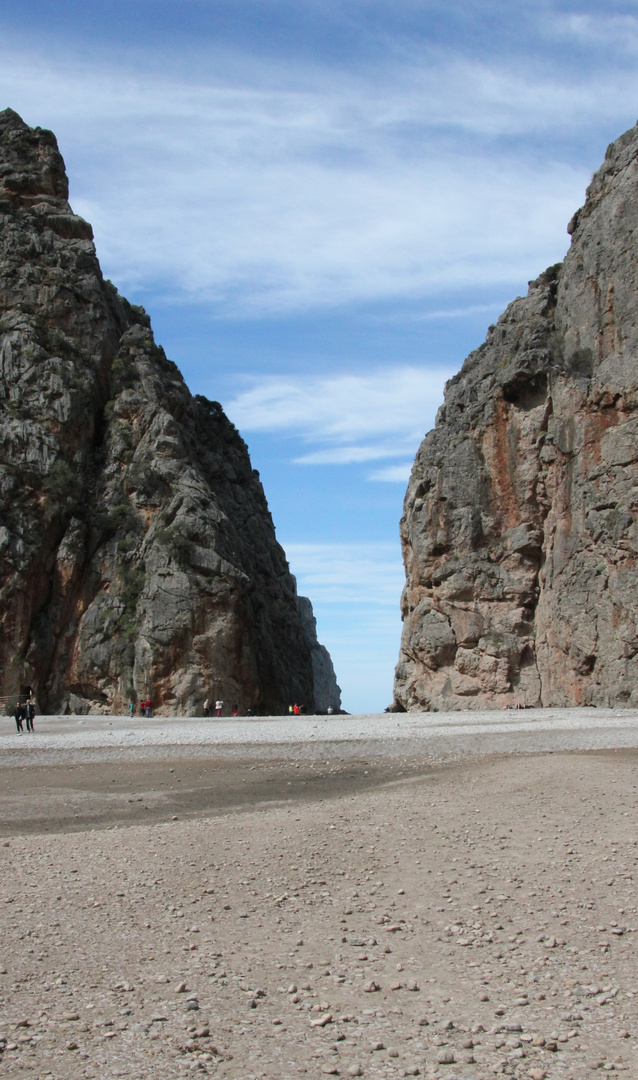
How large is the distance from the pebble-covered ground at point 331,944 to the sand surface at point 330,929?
0.03 metres

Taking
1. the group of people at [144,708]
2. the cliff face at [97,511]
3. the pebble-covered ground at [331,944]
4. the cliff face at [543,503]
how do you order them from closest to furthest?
the pebble-covered ground at [331,944], the cliff face at [543,503], the group of people at [144,708], the cliff face at [97,511]

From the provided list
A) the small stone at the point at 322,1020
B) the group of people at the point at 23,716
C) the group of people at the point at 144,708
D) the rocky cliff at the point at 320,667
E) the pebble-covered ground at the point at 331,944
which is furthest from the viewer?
the rocky cliff at the point at 320,667

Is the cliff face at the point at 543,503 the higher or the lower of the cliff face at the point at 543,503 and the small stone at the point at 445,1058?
the higher

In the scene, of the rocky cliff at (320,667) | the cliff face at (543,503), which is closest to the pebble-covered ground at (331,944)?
the cliff face at (543,503)

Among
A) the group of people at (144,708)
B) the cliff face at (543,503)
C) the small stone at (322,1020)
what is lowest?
the small stone at (322,1020)

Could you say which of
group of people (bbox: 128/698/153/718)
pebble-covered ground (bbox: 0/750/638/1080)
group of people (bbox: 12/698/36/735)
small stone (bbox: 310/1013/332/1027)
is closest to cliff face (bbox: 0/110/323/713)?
group of people (bbox: 128/698/153/718)

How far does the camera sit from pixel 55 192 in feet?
230

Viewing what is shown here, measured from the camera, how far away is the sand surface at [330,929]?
730 cm

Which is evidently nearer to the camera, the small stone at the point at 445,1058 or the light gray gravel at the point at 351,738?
the small stone at the point at 445,1058

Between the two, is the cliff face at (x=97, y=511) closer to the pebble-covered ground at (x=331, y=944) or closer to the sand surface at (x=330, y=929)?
the sand surface at (x=330, y=929)

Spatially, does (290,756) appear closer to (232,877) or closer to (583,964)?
(232,877)

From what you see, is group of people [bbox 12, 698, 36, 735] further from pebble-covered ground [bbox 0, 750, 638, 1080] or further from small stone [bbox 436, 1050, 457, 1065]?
small stone [bbox 436, 1050, 457, 1065]

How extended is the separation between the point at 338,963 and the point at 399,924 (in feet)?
3.77

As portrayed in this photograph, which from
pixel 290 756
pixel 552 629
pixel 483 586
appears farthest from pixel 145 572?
pixel 290 756
